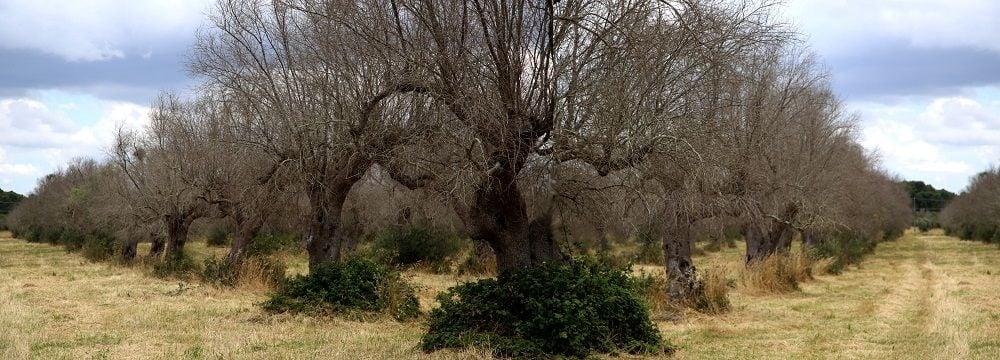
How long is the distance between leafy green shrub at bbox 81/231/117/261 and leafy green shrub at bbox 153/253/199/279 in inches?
318

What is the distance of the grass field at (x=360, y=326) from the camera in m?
10.8

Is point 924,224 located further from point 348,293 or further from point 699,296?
point 348,293

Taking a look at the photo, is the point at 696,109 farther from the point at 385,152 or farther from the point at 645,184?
the point at 385,152

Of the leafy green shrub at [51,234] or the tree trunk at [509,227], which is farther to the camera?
the leafy green shrub at [51,234]

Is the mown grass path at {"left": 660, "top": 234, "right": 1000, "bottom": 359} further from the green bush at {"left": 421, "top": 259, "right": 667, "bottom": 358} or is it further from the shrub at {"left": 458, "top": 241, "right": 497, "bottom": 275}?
the shrub at {"left": 458, "top": 241, "right": 497, "bottom": 275}

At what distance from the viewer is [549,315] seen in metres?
9.63

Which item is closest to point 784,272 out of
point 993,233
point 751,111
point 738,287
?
point 738,287

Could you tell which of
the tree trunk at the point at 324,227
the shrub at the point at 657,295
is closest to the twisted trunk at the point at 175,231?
the tree trunk at the point at 324,227

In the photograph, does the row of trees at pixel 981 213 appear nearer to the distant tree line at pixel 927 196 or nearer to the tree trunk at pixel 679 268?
the tree trunk at pixel 679 268

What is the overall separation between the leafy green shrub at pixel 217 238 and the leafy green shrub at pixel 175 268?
778 inches

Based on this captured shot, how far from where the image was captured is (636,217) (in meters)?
11.6

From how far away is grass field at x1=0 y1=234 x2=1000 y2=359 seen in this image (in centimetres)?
1084

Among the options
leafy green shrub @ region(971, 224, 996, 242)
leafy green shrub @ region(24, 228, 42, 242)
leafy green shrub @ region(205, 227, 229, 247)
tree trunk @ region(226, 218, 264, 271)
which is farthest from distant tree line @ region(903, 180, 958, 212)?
tree trunk @ region(226, 218, 264, 271)

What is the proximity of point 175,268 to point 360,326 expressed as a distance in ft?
41.9
